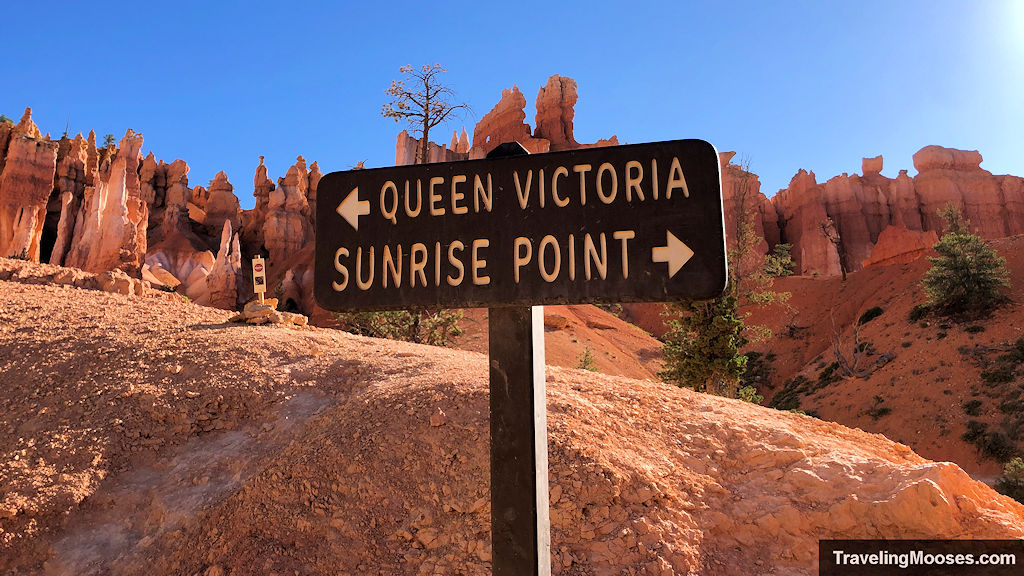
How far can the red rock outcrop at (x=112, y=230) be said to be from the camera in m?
38.0

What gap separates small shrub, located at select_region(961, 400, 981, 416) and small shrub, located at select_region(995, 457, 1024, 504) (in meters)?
8.95

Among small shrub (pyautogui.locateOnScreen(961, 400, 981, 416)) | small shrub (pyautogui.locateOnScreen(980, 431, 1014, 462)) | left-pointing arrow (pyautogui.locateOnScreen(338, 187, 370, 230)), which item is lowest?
small shrub (pyautogui.locateOnScreen(980, 431, 1014, 462))

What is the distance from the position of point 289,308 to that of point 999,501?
152ft

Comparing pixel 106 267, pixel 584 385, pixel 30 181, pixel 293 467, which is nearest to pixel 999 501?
pixel 584 385

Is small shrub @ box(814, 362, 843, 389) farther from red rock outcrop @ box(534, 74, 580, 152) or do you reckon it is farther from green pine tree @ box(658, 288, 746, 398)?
red rock outcrop @ box(534, 74, 580, 152)

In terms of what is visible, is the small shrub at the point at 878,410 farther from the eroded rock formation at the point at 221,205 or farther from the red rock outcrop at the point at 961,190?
the eroded rock formation at the point at 221,205

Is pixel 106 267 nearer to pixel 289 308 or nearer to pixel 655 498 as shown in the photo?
pixel 289 308

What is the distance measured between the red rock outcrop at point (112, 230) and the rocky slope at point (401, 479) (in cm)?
3353

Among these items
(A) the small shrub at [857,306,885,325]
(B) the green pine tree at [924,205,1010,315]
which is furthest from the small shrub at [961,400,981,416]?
(A) the small shrub at [857,306,885,325]

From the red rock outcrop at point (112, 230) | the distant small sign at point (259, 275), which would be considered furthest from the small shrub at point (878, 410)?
the red rock outcrop at point (112, 230)

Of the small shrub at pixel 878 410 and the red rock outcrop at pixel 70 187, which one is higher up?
the red rock outcrop at pixel 70 187

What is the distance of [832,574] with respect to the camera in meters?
5.30

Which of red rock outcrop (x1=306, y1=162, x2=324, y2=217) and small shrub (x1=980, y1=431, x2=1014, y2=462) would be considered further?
red rock outcrop (x1=306, y1=162, x2=324, y2=217)

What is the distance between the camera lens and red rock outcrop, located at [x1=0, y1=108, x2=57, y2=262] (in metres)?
41.2
